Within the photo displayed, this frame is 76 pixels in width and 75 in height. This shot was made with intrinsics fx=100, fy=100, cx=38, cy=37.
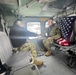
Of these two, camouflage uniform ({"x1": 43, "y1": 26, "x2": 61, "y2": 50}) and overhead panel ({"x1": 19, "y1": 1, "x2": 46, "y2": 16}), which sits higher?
overhead panel ({"x1": 19, "y1": 1, "x2": 46, "y2": 16})

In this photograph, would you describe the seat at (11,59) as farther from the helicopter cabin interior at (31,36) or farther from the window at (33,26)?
the window at (33,26)

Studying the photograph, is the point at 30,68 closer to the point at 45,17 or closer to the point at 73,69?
the point at 73,69

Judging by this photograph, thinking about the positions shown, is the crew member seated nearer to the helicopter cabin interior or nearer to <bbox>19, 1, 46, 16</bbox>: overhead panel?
the helicopter cabin interior

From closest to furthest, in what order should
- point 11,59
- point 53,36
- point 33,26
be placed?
point 11,59 < point 53,36 < point 33,26

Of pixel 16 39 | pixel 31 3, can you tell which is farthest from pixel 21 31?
pixel 31 3

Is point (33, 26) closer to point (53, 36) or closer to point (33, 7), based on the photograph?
point (53, 36)

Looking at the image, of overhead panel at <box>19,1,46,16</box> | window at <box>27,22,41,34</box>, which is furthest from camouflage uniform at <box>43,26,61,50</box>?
overhead panel at <box>19,1,46,16</box>

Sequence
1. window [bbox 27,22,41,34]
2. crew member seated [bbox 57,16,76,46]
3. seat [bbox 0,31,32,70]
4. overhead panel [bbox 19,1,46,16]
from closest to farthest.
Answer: seat [bbox 0,31,32,70]
overhead panel [bbox 19,1,46,16]
crew member seated [bbox 57,16,76,46]
window [bbox 27,22,41,34]

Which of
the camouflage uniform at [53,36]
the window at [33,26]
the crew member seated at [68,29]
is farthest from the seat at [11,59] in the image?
the window at [33,26]

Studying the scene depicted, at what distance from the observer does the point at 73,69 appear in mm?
2500

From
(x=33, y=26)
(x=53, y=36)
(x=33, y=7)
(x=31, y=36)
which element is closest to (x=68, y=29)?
(x=53, y=36)

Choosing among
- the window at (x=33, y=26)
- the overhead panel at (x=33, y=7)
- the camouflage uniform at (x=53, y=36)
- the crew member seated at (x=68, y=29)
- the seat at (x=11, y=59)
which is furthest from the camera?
the window at (x=33, y=26)

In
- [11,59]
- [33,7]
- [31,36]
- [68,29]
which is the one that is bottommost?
[11,59]

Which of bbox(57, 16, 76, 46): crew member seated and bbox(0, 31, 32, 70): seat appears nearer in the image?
bbox(0, 31, 32, 70): seat
